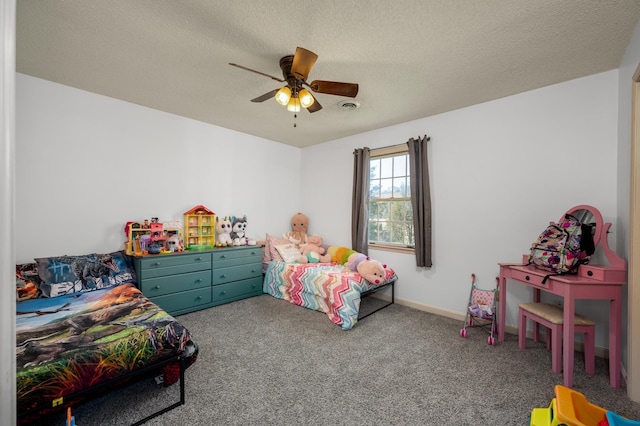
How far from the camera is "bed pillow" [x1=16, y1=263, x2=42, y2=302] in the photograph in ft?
7.20

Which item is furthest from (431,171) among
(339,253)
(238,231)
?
(238,231)

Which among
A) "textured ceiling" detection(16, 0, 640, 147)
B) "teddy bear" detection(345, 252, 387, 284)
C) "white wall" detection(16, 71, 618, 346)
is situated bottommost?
"teddy bear" detection(345, 252, 387, 284)

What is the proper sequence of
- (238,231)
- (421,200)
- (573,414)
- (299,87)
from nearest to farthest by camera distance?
(573,414) → (299,87) → (421,200) → (238,231)

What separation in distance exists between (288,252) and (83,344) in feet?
9.10

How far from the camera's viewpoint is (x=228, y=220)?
151 inches

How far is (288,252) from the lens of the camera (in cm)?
412

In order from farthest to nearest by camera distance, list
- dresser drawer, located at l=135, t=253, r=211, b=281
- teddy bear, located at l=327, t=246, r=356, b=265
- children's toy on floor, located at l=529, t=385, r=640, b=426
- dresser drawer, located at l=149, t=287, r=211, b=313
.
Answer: teddy bear, located at l=327, t=246, r=356, b=265
dresser drawer, located at l=149, t=287, r=211, b=313
dresser drawer, located at l=135, t=253, r=211, b=281
children's toy on floor, located at l=529, t=385, r=640, b=426

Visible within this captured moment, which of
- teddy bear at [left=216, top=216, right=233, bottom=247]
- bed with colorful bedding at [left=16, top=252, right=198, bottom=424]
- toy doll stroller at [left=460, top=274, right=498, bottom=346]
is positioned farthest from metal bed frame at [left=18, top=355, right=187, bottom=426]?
toy doll stroller at [left=460, top=274, right=498, bottom=346]

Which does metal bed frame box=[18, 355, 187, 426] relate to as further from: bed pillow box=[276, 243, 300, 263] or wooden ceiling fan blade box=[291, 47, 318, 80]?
bed pillow box=[276, 243, 300, 263]

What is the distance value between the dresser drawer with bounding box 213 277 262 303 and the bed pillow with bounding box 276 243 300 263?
19.2 inches

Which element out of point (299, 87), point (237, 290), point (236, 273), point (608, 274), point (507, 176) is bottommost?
point (237, 290)

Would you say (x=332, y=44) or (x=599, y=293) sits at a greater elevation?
(x=332, y=44)

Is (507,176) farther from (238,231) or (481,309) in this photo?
(238,231)

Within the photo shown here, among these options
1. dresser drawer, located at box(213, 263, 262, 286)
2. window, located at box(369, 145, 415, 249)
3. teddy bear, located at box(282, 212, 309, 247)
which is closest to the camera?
dresser drawer, located at box(213, 263, 262, 286)
